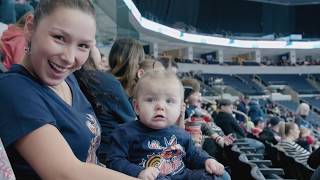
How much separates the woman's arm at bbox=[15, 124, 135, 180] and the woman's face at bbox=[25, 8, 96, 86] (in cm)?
14

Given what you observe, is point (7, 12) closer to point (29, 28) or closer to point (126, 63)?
point (126, 63)

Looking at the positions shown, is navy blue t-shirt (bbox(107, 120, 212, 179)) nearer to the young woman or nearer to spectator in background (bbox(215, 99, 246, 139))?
the young woman

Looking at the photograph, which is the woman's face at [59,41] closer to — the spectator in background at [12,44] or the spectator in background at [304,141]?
the spectator in background at [12,44]

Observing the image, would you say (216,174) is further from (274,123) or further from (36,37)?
(274,123)

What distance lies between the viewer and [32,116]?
2.59 feet

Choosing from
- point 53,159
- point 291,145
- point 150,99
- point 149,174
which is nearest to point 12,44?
point 150,99

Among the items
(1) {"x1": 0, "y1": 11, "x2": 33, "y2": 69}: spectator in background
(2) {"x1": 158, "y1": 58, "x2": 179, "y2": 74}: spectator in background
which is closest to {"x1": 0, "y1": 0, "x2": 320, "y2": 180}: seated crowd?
(1) {"x1": 0, "y1": 11, "x2": 33, "y2": 69}: spectator in background

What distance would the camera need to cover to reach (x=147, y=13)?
18.5 metres

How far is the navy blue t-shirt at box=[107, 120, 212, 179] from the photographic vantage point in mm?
1357

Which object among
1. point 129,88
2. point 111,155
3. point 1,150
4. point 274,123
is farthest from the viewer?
point 274,123

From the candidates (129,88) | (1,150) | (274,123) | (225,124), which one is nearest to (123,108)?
(129,88)

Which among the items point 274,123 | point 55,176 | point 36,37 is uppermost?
point 36,37

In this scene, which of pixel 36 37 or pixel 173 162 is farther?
pixel 173 162

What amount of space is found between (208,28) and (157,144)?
21833 millimetres
